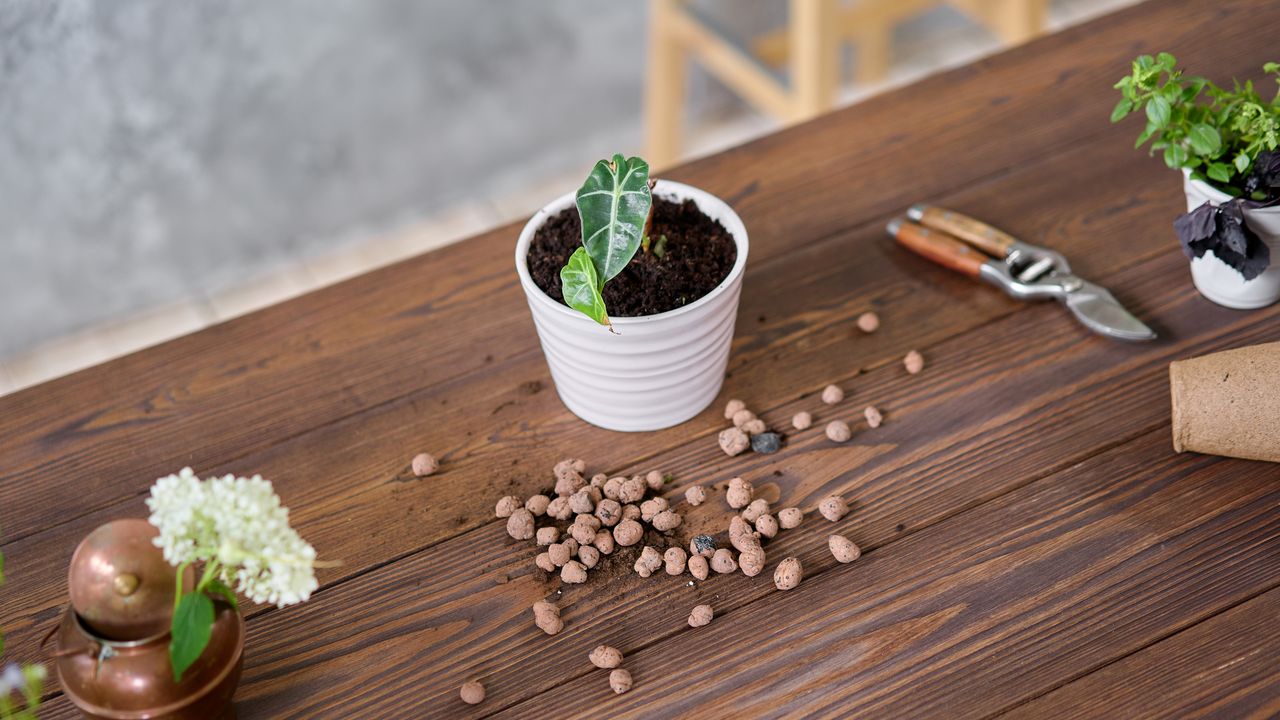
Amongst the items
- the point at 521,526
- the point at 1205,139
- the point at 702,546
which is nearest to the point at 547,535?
the point at 521,526

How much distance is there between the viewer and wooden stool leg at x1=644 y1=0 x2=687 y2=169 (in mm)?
2357

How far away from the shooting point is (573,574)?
97cm

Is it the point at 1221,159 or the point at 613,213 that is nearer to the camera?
the point at 613,213

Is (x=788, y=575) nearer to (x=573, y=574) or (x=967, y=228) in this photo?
(x=573, y=574)

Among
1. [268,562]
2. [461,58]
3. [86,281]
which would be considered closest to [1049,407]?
[268,562]

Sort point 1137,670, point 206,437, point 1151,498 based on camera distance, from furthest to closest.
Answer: point 206,437 → point 1151,498 → point 1137,670

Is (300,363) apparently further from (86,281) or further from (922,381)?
(86,281)

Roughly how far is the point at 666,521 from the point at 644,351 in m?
0.15

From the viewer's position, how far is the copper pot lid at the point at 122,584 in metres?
0.77

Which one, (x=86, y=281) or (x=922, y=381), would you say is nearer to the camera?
(x=922, y=381)

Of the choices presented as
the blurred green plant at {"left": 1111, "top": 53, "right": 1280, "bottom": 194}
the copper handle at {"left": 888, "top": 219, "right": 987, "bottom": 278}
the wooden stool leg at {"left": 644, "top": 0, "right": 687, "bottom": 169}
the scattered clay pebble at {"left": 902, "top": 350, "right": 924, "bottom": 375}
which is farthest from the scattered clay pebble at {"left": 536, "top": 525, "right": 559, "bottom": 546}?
the wooden stool leg at {"left": 644, "top": 0, "right": 687, "bottom": 169}

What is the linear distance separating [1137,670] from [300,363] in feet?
A: 2.78

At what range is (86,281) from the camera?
2316 millimetres

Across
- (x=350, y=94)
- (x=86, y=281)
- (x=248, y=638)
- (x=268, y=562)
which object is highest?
(x=268, y=562)
